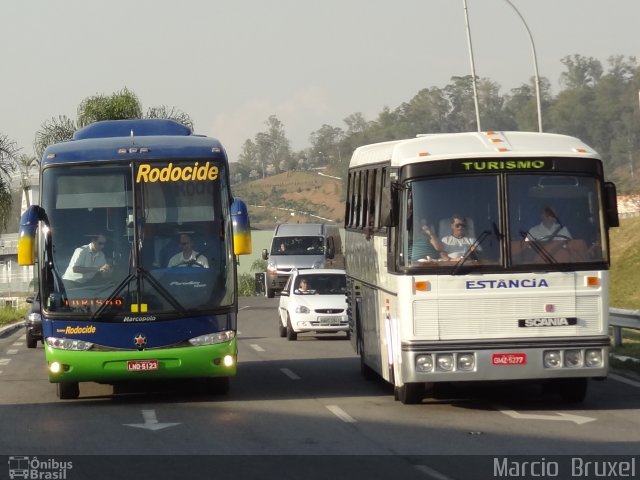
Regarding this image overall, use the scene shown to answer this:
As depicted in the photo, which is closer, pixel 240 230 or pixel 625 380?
pixel 240 230

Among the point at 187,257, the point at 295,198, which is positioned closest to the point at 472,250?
the point at 187,257

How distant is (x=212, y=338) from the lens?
646 inches

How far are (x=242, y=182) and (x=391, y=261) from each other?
170214 mm

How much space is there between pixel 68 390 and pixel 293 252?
3817 cm

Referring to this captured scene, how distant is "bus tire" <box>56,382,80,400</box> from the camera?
17.2 metres

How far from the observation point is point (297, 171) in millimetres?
180750

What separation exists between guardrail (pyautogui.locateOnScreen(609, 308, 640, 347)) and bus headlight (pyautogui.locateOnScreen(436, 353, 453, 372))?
291 inches

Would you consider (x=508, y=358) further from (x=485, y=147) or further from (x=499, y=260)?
(x=485, y=147)

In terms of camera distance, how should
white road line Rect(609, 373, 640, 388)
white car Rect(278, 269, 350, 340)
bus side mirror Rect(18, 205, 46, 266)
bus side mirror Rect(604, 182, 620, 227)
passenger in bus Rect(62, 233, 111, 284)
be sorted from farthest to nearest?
1. white car Rect(278, 269, 350, 340)
2. white road line Rect(609, 373, 640, 388)
3. passenger in bus Rect(62, 233, 111, 284)
4. bus side mirror Rect(18, 205, 46, 266)
5. bus side mirror Rect(604, 182, 620, 227)

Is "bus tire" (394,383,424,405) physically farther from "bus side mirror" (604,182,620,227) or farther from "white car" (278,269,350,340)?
"white car" (278,269,350,340)

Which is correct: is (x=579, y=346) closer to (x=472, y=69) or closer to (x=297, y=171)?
(x=472, y=69)

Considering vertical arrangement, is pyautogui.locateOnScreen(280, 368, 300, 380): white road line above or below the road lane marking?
above
